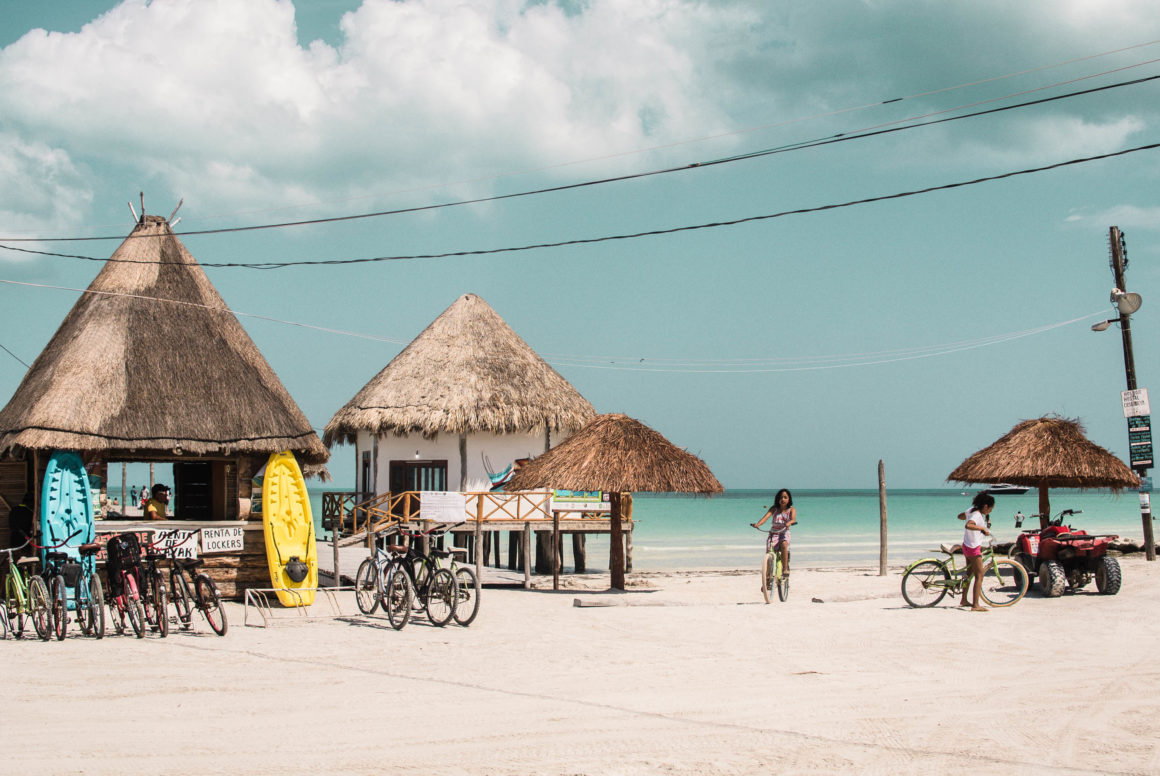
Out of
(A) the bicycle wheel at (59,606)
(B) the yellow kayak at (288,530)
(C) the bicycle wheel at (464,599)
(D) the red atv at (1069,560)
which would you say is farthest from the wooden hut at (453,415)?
(A) the bicycle wheel at (59,606)

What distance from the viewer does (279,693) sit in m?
7.74

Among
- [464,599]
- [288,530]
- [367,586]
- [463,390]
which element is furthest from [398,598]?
[463,390]

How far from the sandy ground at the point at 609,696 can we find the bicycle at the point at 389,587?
10.3 inches

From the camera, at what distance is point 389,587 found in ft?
38.6

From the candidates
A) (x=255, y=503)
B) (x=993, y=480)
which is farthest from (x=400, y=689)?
(x=993, y=480)

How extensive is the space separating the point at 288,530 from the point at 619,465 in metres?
4.84

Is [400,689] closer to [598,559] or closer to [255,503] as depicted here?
[255,503]

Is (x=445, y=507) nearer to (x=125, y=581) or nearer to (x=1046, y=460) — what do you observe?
(x=125, y=581)

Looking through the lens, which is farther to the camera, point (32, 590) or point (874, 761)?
point (32, 590)

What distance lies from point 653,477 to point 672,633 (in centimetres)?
412

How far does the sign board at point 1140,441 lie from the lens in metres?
19.3

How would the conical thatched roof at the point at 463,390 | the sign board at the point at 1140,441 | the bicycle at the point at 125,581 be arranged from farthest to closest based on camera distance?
the conical thatched roof at the point at 463,390, the sign board at the point at 1140,441, the bicycle at the point at 125,581

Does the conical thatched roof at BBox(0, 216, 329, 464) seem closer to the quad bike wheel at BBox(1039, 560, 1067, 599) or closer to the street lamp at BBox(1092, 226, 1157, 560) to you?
the quad bike wheel at BBox(1039, 560, 1067, 599)

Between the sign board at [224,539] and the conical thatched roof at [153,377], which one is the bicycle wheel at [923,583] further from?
the sign board at [224,539]
